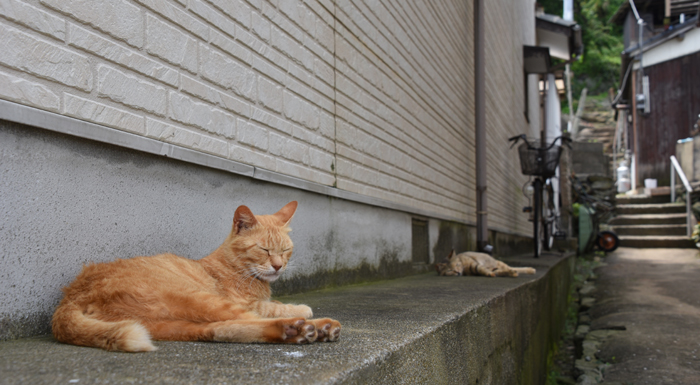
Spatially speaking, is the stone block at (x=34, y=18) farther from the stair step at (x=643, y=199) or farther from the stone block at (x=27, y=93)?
the stair step at (x=643, y=199)

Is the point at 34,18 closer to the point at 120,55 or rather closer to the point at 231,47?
the point at 120,55

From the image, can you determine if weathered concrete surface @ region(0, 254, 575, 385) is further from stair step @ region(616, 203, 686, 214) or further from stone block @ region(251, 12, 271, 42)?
stair step @ region(616, 203, 686, 214)

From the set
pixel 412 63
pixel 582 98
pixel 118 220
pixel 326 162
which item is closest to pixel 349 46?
pixel 326 162

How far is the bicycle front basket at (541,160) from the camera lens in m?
8.58

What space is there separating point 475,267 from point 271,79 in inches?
130

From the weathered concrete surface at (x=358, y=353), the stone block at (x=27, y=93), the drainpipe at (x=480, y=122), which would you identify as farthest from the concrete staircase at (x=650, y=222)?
the stone block at (x=27, y=93)

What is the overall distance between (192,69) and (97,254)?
1.06 m

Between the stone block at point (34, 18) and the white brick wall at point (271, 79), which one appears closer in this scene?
the stone block at point (34, 18)

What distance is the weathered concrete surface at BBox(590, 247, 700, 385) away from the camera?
4.11m

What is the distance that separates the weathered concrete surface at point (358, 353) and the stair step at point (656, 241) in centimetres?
1300

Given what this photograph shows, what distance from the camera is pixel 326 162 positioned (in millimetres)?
3781

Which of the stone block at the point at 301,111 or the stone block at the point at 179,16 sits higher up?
the stone block at the point at 179,16

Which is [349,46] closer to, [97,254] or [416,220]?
[416,220]

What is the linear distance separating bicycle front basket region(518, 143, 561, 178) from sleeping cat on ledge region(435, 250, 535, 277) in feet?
11.5
